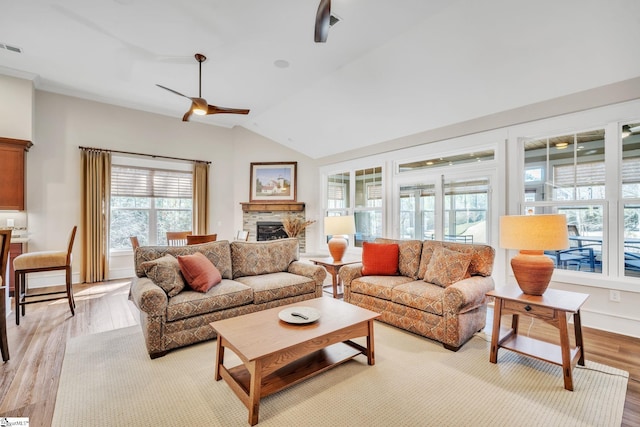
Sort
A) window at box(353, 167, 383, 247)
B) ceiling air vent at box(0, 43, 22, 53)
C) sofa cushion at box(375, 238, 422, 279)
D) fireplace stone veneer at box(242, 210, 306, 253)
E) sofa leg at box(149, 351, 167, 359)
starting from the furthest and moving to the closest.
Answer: fireplace stone veneer at box(242, 210, 306, 253) → window at box(353, 167, 383, 247) → ceiling air vent at box(0, 43, 22, 53) → sofa cushion at box(375, 238, 422, 279) → sofa leg at box(149, 351, 167, 359)

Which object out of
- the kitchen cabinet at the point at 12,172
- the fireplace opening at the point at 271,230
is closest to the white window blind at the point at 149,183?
the kitchen cabinet at the point at 12,172

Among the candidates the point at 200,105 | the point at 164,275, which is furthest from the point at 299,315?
the point at 200,105

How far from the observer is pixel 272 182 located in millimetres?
6867

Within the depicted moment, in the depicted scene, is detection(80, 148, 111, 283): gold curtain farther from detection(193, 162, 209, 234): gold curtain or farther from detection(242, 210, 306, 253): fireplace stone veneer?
detection(242, 210, 306, 253): fireplace stone veneer

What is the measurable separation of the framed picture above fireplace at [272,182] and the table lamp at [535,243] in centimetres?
499

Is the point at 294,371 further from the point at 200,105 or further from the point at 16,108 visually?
the point at 16,108

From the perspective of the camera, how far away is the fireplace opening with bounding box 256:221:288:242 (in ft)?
22.3

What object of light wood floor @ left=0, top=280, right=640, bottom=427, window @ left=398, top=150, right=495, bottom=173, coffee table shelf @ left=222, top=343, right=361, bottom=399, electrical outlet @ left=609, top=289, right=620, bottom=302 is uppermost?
window @ left=398, top=150, right=495, bottom=173

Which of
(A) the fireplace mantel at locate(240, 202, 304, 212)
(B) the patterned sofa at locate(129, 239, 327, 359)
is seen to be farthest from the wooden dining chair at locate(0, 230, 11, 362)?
(A) the fireplace mantel at locate(240, 202, 304, 212)

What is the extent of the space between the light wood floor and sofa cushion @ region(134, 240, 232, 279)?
35.1 inches

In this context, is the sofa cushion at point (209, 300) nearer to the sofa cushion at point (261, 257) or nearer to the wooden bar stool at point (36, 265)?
the sofa cushion at point (261, 257)

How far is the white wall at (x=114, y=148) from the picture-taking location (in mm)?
4801

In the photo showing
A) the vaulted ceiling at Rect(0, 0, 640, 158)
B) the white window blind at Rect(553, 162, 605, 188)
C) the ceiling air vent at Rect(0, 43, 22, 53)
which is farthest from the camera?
the ceiling air vent at Rect(0, 43, 22, 53)

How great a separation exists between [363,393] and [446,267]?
61.6 inches
